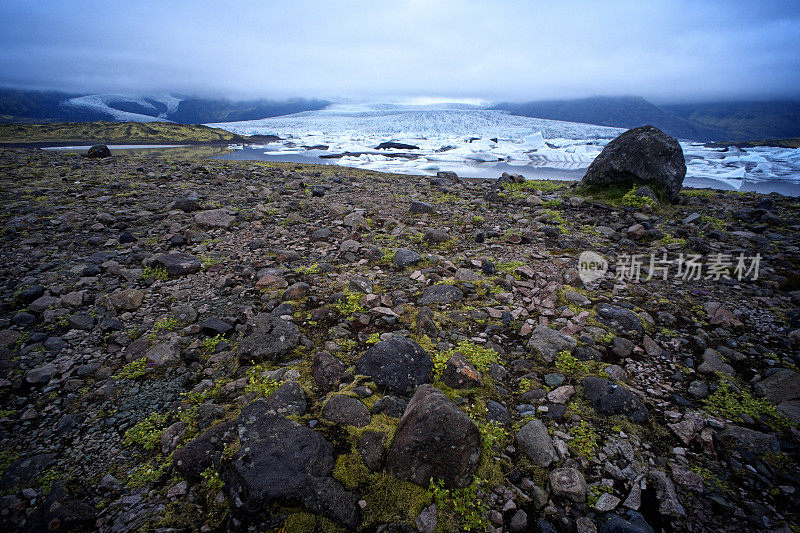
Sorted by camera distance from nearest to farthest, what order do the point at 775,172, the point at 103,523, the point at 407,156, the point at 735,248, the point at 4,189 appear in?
the point at 103,523
the point at 735,248
the point at 4,189
the point at 775,172
the point at 407,156

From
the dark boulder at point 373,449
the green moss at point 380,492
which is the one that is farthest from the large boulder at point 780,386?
the dark boulder at point 373,449

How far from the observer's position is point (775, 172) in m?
21.4

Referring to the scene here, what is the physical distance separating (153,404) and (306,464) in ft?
4.74

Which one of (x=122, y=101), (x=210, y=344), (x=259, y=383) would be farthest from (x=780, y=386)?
(x=122, y=101)

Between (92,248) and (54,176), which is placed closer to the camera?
(92,248)

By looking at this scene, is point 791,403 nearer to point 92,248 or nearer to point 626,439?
point 626,439

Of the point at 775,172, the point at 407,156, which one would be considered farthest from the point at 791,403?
the point at 775,172

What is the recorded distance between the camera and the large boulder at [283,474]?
1833 millimetres

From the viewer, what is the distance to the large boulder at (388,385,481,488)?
200 centimetres

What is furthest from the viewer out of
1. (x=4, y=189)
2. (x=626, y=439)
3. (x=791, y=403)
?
(x=4, y=189)

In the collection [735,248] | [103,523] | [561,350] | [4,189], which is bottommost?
[103,523]

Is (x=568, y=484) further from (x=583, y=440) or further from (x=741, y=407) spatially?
(x=741, y=407)

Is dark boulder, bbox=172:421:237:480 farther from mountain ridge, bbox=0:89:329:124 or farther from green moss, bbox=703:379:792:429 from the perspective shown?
mountain ridge, bbox=0:89:329:124

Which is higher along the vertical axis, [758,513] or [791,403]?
[791,403]
